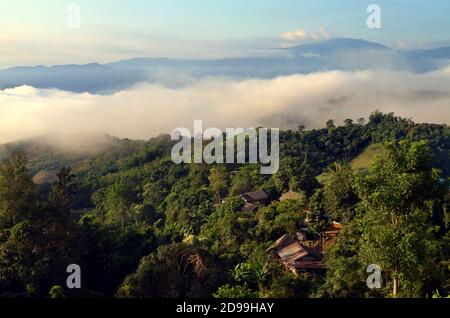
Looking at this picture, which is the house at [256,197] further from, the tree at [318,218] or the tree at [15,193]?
the tree at [15,193]

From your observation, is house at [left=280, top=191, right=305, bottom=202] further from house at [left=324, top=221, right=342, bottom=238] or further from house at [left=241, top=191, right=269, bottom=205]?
house at [left=324, top=221, right=342, bottom=238]

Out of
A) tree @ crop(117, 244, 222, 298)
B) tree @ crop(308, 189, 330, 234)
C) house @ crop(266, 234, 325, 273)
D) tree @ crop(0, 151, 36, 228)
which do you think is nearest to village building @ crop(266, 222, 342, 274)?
house @ crop(266, 234, 325, 273)

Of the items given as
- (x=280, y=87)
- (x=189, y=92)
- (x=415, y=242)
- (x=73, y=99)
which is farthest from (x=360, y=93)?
(x=415, y=242)

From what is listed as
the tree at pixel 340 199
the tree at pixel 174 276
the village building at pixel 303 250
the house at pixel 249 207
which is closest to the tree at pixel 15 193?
the tree at pixel 174 276

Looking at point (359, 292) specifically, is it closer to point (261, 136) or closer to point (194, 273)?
point (194, 273)

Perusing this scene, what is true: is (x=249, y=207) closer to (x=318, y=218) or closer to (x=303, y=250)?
(x=318, y=218)

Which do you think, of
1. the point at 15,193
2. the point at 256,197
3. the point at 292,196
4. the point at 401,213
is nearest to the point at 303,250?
the point at 401,213
